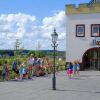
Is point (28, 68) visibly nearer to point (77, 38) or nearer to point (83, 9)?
point (77, 38)

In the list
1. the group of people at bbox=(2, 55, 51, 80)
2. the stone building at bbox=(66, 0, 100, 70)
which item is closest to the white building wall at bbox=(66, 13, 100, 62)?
the stone building at bbox=(66, 0, 100, 70)

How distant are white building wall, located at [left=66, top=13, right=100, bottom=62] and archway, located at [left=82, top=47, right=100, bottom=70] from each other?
856 mm

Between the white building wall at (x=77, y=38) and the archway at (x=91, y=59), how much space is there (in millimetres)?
856

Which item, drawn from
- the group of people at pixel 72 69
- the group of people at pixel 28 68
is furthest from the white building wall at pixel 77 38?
the group of people at pixel 72 69

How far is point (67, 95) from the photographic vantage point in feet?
67.7

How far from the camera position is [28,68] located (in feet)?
109

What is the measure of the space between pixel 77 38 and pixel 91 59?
3122 mm

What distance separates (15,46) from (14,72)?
44027mm

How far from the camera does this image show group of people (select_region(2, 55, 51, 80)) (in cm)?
2925

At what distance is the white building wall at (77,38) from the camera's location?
4497 centimetres

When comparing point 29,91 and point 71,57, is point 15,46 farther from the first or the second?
point 29,91

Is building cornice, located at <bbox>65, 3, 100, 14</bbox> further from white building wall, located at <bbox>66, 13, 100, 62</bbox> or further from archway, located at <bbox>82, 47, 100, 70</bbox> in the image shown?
archway, located at <bbox>82, 47, 100, 70</bbox>

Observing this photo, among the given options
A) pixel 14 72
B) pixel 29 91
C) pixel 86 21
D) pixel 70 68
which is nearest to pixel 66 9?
pixel 86 21

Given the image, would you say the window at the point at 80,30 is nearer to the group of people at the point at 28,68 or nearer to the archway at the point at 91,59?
the archway at the point at 91,59
